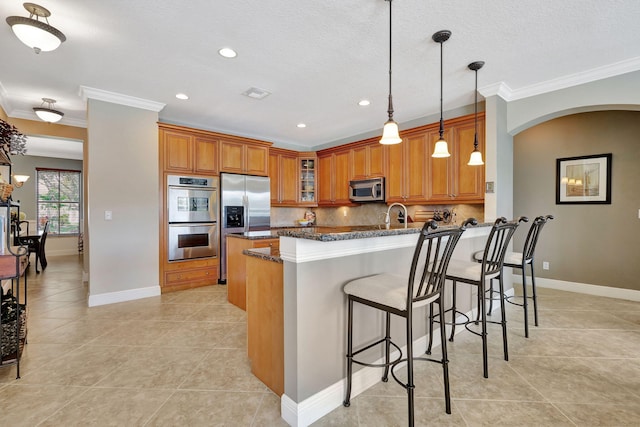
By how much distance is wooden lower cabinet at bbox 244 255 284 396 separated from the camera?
5.70 feet

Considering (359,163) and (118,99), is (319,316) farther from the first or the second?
(359,163)

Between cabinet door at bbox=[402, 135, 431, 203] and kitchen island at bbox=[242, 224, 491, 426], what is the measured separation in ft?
8.70

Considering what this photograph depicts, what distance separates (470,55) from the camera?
270 centimetres

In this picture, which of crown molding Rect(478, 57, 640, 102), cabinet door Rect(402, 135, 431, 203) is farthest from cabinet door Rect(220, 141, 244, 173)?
crown molding Rect(478, 57, 640, 102)

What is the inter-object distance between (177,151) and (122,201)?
3.29ft

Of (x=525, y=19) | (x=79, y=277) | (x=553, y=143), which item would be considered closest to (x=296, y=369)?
(x=525, y=19)

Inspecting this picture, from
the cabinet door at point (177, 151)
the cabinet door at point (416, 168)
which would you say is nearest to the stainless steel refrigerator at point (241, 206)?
the cabinet door at point (177, 151)

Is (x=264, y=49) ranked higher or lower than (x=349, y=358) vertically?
higher

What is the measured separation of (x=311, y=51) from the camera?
2641 mm

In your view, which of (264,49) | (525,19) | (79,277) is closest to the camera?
(525,19)

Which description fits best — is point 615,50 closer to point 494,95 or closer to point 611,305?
point 494,95

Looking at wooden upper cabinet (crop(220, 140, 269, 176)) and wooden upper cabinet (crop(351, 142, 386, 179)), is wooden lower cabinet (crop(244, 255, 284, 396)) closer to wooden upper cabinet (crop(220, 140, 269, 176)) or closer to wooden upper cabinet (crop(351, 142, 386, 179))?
wooden upper cabinet (crop(220, 140, 269, 176))

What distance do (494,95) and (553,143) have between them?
1.58 meters

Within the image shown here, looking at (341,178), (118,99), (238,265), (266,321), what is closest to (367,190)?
(341,178)
